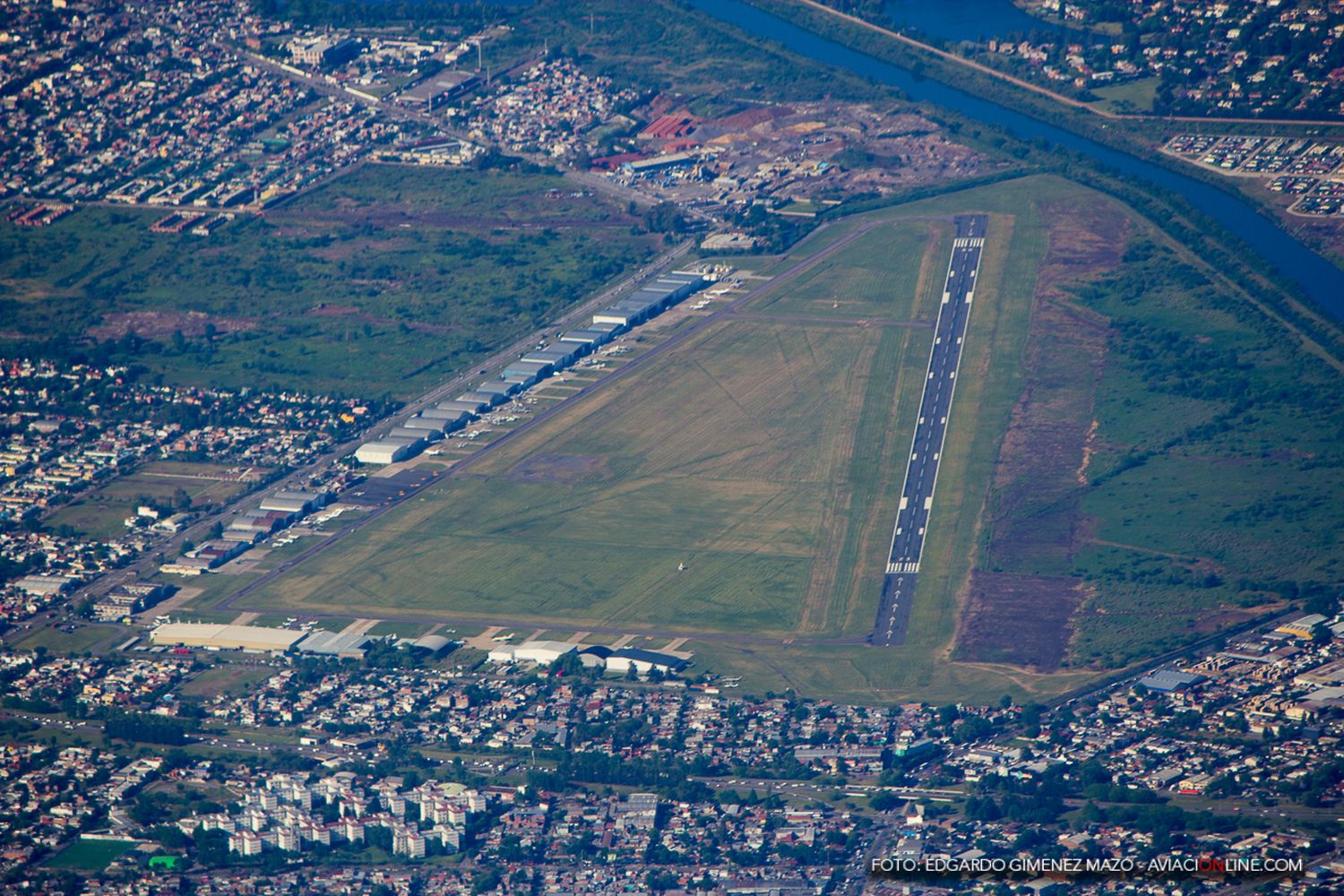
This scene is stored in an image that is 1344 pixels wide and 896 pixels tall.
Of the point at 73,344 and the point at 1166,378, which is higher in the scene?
the point at 1166,378

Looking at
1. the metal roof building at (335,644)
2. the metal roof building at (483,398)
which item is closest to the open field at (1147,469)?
the metal roof building at (335,644)

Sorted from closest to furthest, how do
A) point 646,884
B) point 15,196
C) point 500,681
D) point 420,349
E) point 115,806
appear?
point 646,884 → point 115,806 → point 500,681 → point 420,349 → point 15,196

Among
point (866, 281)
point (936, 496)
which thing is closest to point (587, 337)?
point (866, 281)

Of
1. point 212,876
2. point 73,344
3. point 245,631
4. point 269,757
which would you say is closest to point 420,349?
point 73,344

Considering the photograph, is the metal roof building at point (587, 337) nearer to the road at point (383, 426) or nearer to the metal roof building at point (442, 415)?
the road at point (383, 426)

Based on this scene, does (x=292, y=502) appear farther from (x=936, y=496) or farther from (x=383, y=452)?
(x=936, y=496)

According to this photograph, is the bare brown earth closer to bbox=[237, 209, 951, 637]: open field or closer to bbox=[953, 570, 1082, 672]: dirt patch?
bbox=[953, 570, 1082, 672]: dirt patch

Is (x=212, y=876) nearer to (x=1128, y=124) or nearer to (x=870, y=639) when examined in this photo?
(x=870, y=639)
